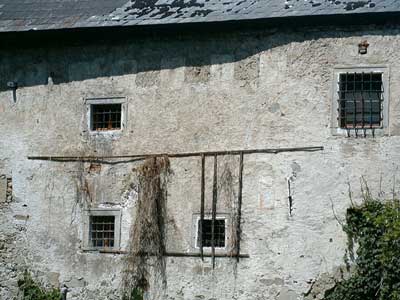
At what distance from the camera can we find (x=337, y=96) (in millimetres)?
11516

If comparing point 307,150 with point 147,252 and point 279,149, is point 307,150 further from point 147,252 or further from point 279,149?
point 147,252

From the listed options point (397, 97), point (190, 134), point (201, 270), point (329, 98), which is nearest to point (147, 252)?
point (201, 270)

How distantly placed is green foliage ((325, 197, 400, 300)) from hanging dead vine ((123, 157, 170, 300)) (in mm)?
2535

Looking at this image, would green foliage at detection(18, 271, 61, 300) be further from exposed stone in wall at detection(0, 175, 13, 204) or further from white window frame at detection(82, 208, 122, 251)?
exposed stone in wall at detection(0, 175, 13, 204)

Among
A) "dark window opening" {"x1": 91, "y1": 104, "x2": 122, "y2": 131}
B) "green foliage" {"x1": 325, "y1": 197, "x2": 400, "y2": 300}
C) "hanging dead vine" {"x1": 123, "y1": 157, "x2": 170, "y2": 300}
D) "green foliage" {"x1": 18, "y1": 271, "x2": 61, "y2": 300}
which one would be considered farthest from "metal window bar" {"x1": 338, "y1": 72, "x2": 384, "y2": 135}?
"green foliage" {"x1": 18, "y1": 271, "x2": 61, "y2": 300}

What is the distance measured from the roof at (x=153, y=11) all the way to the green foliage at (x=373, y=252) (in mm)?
2695

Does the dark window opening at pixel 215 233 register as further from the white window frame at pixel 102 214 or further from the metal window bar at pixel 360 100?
the metal window bar at pixel 360 100

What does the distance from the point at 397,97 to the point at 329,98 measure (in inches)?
36.2

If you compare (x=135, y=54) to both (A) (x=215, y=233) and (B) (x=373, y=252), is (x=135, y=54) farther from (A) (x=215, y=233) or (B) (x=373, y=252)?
(B) (x=373, y=252)

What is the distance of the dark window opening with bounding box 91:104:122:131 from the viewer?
12.6 m

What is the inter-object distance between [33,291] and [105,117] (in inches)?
111

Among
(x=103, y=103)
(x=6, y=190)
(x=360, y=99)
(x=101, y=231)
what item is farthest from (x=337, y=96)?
(x=6, y=190)

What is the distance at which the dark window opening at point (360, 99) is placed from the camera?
11.4 metres

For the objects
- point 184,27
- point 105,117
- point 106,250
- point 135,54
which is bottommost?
point 106,250
